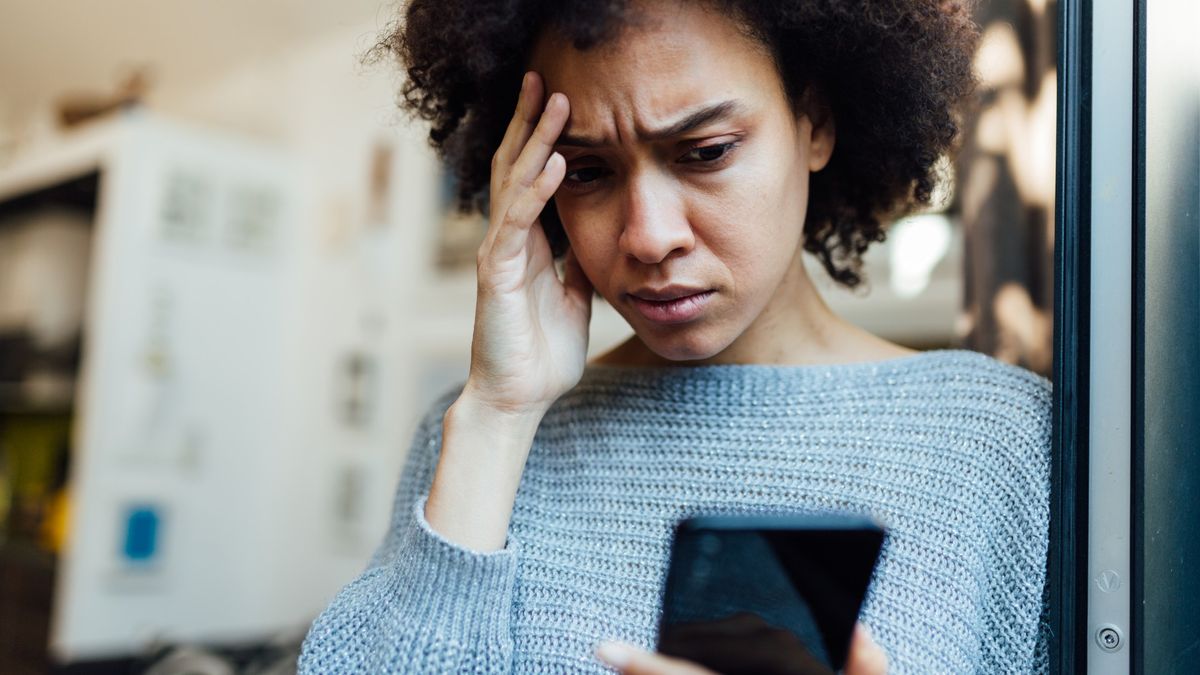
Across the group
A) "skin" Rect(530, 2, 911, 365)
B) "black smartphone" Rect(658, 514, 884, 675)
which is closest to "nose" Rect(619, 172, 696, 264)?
"skin" Rect(530, 2, 911, 365)

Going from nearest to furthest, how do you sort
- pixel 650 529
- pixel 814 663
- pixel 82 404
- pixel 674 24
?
pixel 814 663 → pixel 674 24 → pixel 650 529 → pixel 82 404

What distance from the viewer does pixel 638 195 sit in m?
0.82

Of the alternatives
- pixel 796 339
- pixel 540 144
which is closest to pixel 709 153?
pixel 540 144

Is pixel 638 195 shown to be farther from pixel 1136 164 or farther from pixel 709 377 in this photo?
pixel 1136 164

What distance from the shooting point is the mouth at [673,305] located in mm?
845

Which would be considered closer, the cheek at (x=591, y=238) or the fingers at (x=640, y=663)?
the fingers at (x=640, y=663)

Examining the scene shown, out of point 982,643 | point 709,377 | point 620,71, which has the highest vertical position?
point 620,71

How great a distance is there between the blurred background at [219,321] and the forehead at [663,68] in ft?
6.15

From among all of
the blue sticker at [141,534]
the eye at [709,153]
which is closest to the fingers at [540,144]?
the eye at [709,153]

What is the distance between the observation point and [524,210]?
0.90 m

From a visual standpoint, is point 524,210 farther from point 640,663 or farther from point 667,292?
point 640,663

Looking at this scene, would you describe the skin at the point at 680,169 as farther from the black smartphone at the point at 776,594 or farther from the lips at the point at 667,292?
the black smartphone at the point at 776,594

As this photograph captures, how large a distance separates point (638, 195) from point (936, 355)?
1.12ft

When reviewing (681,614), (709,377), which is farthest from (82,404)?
(681,614)
